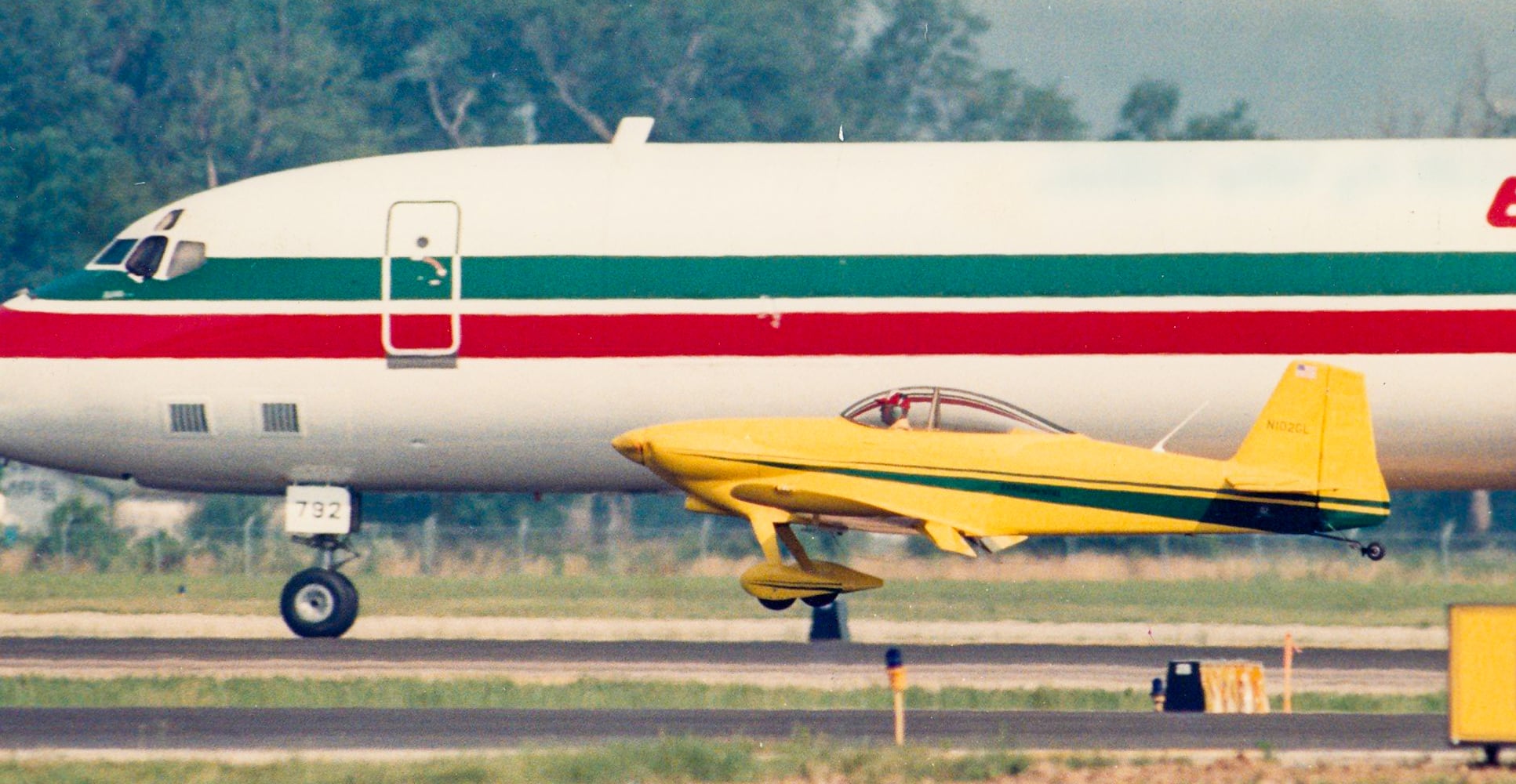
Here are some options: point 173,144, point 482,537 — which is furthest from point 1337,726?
point 173,144

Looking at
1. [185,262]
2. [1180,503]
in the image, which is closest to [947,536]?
[1180,503]

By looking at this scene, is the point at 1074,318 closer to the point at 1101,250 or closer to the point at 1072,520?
the point at 1101,250

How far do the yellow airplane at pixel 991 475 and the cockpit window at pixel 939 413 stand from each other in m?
0.02

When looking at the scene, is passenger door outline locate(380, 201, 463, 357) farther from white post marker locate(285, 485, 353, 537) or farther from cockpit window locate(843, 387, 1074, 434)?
cockpit window locate(843, 387, 1074, 434)

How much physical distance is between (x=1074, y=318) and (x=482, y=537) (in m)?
27.1

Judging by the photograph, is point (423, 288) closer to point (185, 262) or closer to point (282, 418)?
point (282, 418)

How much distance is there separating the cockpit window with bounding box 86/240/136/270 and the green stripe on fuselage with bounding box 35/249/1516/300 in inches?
170

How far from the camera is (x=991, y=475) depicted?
24.7m

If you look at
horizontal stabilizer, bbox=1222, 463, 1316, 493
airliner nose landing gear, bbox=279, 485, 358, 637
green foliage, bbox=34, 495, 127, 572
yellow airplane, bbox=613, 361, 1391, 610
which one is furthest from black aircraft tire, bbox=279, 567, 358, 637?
green foliage, bbox=34, 495, 127, 572

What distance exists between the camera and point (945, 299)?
26.0 meters

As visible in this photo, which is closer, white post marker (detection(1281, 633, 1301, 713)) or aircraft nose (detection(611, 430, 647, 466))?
→ white post marker (detection(1281, 633, 1301, 713))

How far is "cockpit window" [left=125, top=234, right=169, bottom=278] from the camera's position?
27516mm

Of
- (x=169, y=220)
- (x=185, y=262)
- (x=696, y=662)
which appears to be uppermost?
(x=169, y=220)

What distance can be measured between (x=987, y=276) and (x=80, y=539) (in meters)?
27.9
